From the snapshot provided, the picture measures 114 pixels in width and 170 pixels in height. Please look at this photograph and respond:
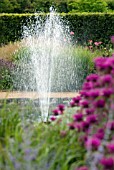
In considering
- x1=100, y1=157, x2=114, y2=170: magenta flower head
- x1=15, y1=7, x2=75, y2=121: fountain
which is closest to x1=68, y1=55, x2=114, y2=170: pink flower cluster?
x1=100, y1=157, x2=114, y2=170: magenta flower head

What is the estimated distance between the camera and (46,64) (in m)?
11.4

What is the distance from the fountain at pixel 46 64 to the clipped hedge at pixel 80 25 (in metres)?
0.84

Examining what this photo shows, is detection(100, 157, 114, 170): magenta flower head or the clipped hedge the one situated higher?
the clipped hedge

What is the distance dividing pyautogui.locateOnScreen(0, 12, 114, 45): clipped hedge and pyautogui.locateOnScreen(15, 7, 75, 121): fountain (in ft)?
2.77

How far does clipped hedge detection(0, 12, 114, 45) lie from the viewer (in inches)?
569

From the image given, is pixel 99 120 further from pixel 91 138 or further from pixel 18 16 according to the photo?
pixel 18 16

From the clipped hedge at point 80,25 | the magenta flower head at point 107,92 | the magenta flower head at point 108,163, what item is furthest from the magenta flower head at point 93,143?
the clipped hedge at point 80,25

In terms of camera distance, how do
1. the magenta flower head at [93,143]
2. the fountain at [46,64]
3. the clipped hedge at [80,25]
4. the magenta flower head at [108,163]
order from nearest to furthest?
the magenta flower head at [108,163], the magenta flower head at [93,143], the fountain at [46,64], the clipped hedge at [80,25]

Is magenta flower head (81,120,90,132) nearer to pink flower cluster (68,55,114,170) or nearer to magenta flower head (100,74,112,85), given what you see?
pink flower cluster (68,55,114,170)

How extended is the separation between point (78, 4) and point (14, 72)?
37.7 feet

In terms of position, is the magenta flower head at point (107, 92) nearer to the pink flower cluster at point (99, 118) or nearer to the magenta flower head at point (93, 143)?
the pink flower cluster at point (99, 118)

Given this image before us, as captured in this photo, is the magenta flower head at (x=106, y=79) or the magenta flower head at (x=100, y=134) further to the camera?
the magenta flower head at (x=106, y=79)

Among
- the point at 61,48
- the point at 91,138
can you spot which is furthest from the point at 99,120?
the point at 61,48

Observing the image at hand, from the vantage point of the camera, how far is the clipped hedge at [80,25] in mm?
14445
